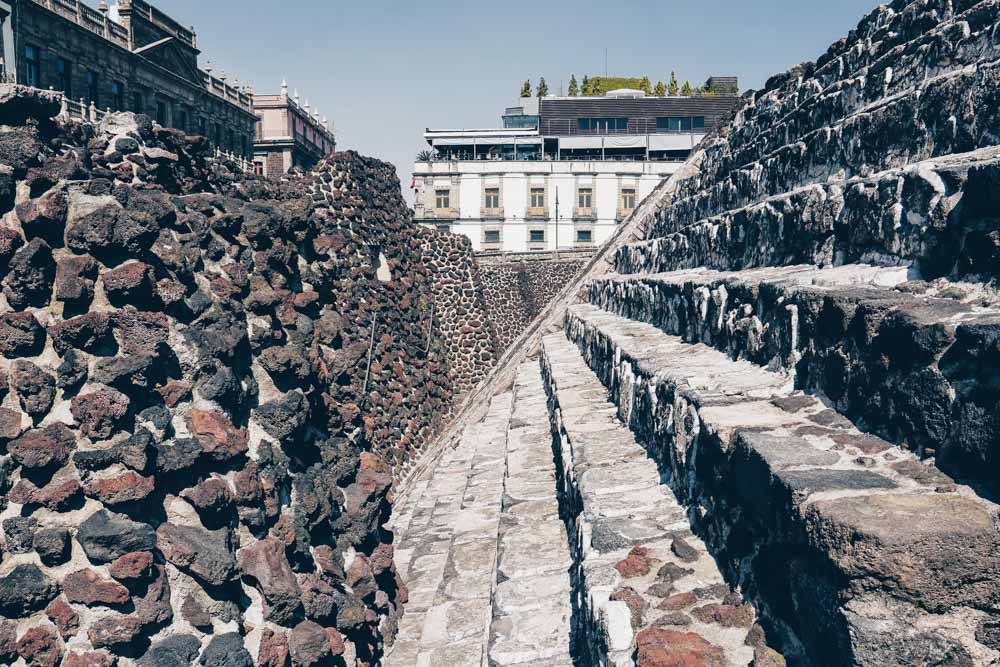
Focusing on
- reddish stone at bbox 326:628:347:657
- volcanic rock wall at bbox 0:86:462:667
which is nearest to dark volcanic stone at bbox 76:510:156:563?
volcanic rock wall at bbox 0:86:462:667

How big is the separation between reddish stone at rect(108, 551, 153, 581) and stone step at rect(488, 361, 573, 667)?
1.30 m

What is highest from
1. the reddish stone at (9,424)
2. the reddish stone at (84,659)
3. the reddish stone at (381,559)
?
the reddish stone at (9,424)

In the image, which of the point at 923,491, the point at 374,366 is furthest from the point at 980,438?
the point at 374,366

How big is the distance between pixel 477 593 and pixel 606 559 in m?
2.06

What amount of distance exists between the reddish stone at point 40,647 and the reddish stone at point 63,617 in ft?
0.10

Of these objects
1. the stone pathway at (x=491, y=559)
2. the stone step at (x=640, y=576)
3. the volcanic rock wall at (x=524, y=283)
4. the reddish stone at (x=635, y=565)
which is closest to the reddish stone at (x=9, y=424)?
the stone pathway at (x=491, y=559)

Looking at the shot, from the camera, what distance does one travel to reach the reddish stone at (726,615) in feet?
5.86

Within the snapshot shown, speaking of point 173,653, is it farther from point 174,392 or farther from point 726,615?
point 726,615

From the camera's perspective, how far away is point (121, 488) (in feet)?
9.71

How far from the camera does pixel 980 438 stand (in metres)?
1.45

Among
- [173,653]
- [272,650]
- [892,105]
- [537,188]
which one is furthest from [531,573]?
[537,188]

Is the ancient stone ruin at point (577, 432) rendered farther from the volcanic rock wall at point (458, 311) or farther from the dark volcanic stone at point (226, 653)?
the volcanic rock wall at point (458, 311)

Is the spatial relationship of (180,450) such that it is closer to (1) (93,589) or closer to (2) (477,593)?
(1) (93,589)

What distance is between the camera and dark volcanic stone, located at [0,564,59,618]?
9.09ft
